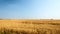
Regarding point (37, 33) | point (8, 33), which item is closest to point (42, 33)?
point (37, 33)

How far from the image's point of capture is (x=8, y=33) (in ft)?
48.4

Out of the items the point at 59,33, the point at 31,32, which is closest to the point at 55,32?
the point at 59,33

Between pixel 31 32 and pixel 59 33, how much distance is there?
11.3 ft

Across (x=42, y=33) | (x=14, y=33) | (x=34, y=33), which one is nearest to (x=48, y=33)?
(x=42, y=33)

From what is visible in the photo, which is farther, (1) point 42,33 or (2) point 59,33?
(2) point 59,33

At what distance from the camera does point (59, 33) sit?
51.3ft

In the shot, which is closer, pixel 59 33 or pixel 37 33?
pixel 37 33

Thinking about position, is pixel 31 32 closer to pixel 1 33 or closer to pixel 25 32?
pixel 25 32

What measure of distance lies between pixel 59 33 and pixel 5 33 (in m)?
6.32

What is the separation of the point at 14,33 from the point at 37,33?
259 centimetres

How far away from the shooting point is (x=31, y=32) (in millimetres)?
14844

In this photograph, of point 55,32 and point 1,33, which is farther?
point 55,32

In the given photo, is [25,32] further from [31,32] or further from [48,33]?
[48,33]

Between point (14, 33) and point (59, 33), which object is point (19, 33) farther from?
point (59, 33)
